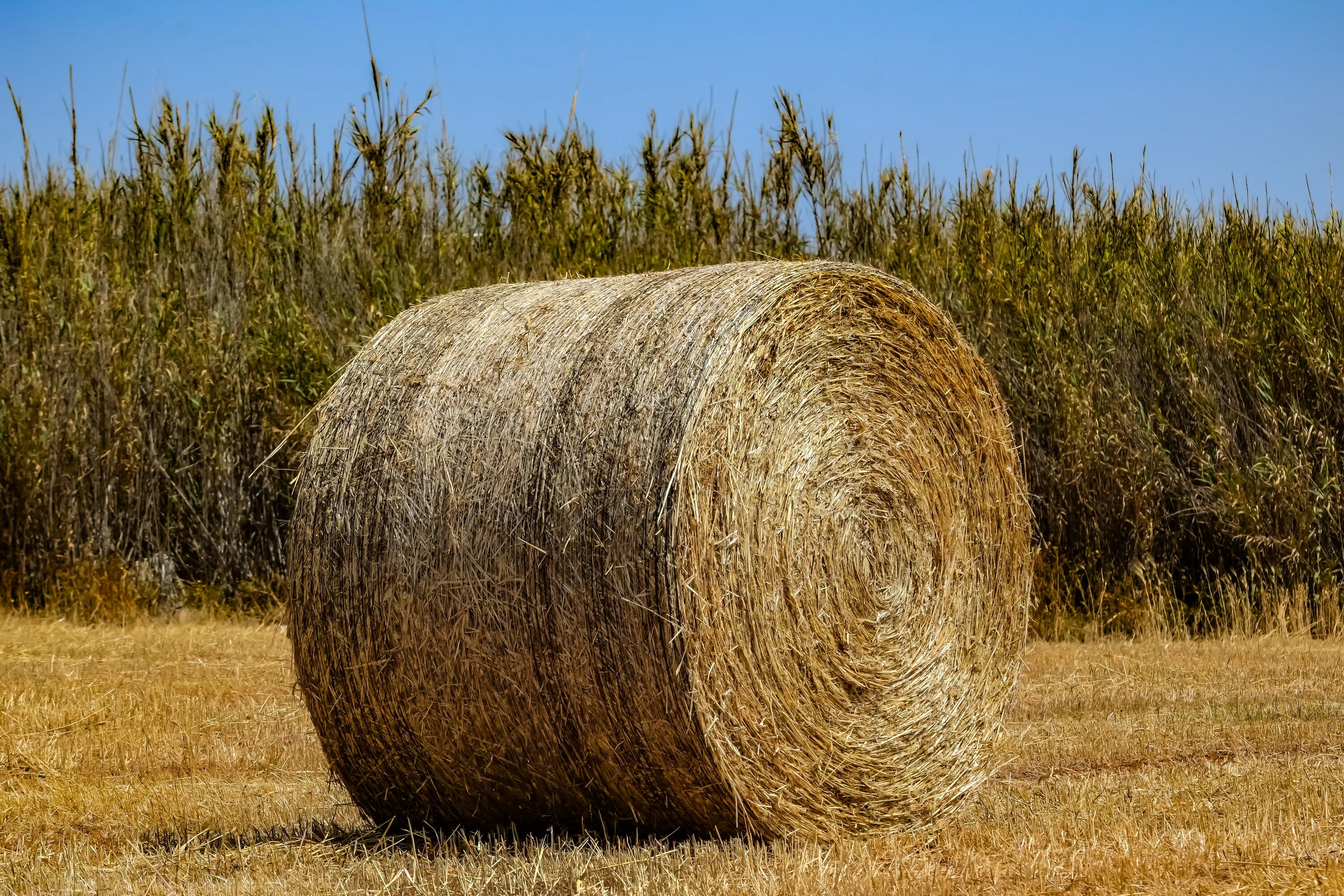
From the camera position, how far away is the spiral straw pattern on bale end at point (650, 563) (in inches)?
168

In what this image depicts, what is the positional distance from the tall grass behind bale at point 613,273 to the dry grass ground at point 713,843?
1.36m

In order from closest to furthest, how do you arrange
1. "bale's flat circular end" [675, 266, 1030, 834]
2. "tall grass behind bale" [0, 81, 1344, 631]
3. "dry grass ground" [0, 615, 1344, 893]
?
"dry grass ground" [0, 615, 1344, 893] < "bale's flat circular end" [675, 266, 1030, 834] < "tall grass behind bale" [0, 81, 1344, 631]

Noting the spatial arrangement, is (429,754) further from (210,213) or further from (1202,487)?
(210,213)

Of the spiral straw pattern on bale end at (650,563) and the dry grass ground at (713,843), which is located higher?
the spiral straw pattern on bale end at (650,563)

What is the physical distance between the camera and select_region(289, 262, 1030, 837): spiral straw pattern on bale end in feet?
14.0

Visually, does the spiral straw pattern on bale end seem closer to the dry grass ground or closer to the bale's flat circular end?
the bale's flat circular end

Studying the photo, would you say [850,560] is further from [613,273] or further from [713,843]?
[613,273]

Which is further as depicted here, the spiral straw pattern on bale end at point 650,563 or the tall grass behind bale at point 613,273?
the tall grass behind bale at point 613,273

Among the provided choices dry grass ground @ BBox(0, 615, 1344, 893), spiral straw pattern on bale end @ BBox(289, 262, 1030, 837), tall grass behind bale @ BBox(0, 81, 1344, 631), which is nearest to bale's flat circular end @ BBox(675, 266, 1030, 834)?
spiral straw pattern on bale end @ BBox(289, 262, 1030, 837)

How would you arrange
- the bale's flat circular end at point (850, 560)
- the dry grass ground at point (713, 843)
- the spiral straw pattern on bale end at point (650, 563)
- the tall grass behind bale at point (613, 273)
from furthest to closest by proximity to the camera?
the tall grass behind bale at point (613, 273), the bale's flat circular end at point (850, 560), the spiral straw pattern on bale end at point (650, 563), the dry grass ground at point (713, 843)

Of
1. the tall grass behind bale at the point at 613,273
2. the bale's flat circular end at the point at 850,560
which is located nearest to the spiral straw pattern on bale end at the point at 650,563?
the bale's flat circular end at the point at 850,560

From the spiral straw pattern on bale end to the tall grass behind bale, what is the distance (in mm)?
4940

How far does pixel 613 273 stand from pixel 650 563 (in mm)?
7998

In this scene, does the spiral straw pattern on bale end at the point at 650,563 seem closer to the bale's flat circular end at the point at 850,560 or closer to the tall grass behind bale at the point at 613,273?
the bale's flat circular end at the point at 850,560
